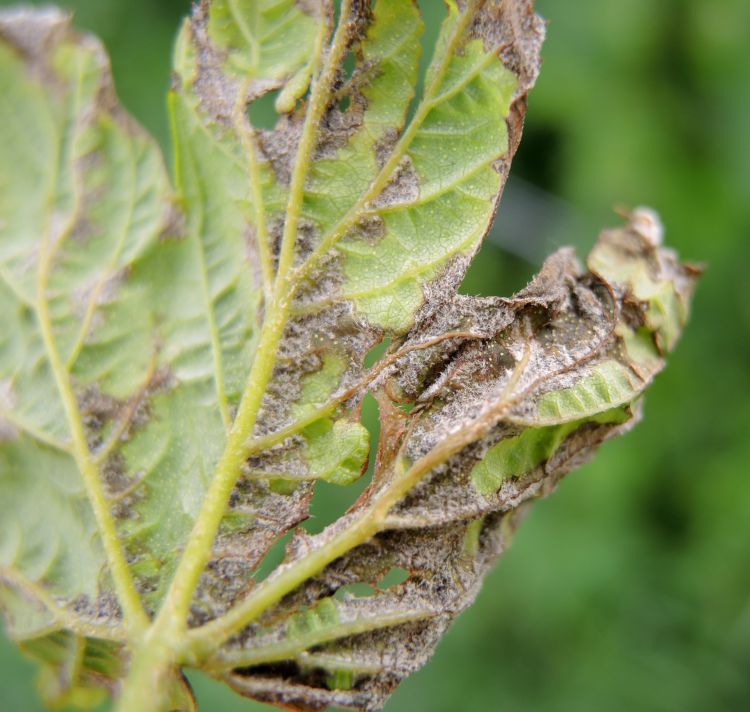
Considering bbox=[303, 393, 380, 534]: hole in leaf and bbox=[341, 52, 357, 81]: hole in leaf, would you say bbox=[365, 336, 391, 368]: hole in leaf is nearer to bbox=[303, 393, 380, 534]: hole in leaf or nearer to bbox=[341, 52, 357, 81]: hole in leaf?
bbox=[341, 52, 357, 81]: hole in leaf

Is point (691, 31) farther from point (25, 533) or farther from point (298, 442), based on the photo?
point (25, 533)

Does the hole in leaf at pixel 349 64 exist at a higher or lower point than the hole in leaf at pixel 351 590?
higher

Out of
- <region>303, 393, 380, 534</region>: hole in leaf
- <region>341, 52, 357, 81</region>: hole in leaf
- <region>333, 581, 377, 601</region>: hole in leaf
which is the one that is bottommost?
<region>303, 393, 380, 534</region>: hole in leaf

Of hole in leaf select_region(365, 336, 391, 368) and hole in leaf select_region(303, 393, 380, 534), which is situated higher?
hole in leaf select_region(365, 336, 391, 368)

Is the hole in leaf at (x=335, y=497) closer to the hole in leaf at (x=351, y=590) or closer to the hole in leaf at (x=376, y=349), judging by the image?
the hole in leaf at (x=351, y=590)

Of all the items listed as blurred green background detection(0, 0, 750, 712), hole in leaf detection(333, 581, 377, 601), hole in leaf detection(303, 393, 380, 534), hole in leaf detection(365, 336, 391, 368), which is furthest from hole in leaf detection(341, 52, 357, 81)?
blurred green background detection(0, 0, 750, 712)

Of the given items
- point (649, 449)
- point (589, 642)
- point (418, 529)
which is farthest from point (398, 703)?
point (418, 529)

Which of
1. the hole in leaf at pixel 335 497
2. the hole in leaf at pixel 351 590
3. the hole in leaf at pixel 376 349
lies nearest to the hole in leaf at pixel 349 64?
the hole in leaf at pixel 376 349

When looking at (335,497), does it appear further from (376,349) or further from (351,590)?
(376,349)
